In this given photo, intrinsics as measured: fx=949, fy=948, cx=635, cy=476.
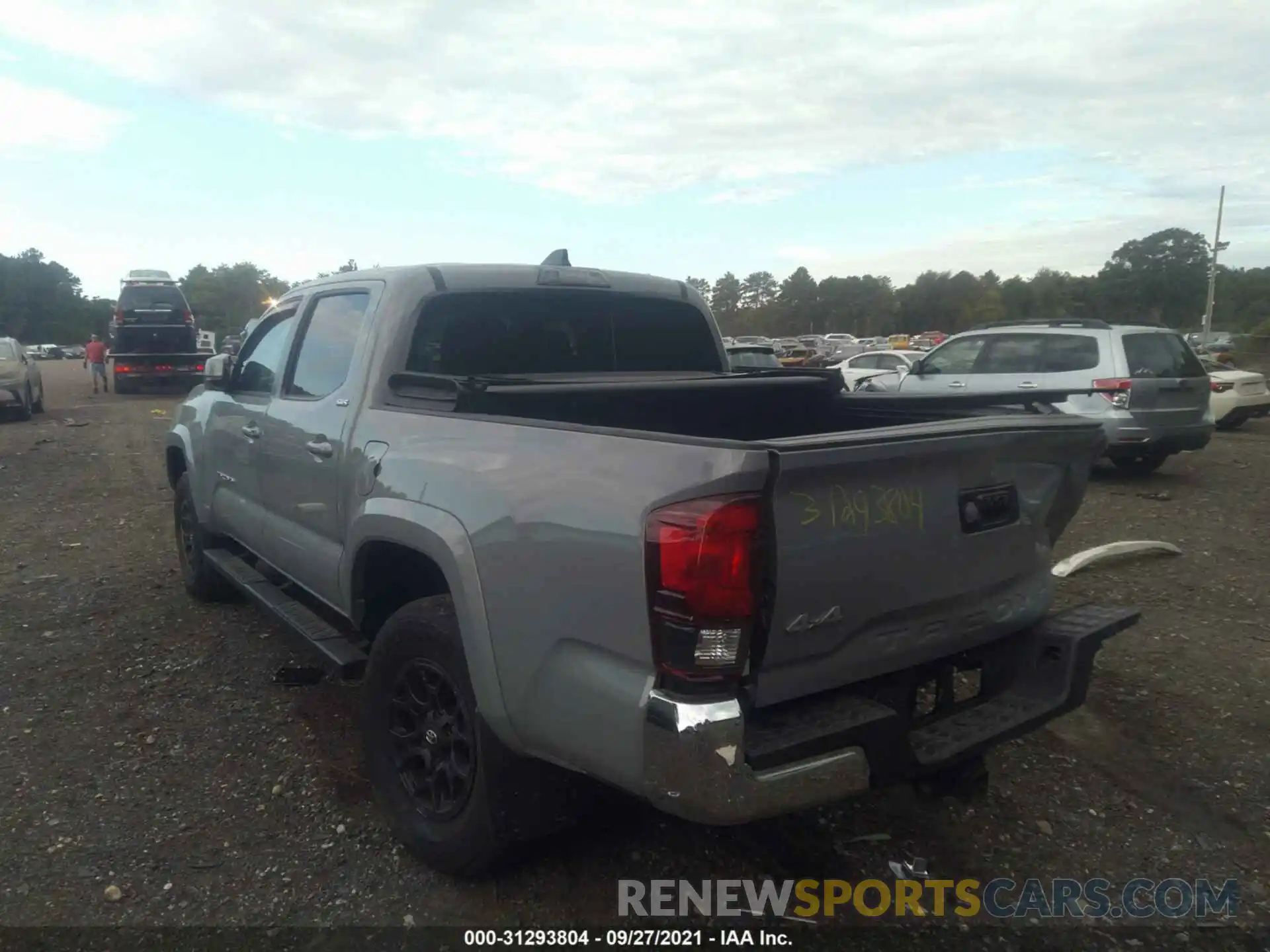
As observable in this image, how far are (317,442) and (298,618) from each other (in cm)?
78

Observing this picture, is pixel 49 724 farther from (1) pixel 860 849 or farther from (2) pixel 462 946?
A: (1) pixel 860 849

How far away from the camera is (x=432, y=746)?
119 inches

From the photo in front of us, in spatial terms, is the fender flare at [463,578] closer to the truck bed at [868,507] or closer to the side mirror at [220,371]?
the truck bed at [868,507]

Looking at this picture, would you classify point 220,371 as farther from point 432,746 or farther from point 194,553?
point 432,746

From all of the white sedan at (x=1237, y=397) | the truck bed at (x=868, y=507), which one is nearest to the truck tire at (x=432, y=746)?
the truck bed at (x=868, y=507)

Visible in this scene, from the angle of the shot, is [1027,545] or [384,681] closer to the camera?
[1027,545]

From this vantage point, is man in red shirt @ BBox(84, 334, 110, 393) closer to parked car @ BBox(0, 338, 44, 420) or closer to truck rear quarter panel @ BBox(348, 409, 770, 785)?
parked car @ BBox(0, 338, 44, 420)

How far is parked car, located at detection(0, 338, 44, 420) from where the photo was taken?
16547mm

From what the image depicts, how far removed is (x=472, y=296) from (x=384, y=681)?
5.17 feet

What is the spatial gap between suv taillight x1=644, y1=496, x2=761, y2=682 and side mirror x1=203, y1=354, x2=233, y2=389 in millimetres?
3817

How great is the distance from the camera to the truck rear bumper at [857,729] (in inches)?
83.5

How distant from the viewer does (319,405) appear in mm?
3885

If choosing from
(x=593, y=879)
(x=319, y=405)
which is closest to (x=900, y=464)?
(x=593, y=879)

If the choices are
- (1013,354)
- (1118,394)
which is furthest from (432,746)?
(1013,354)
